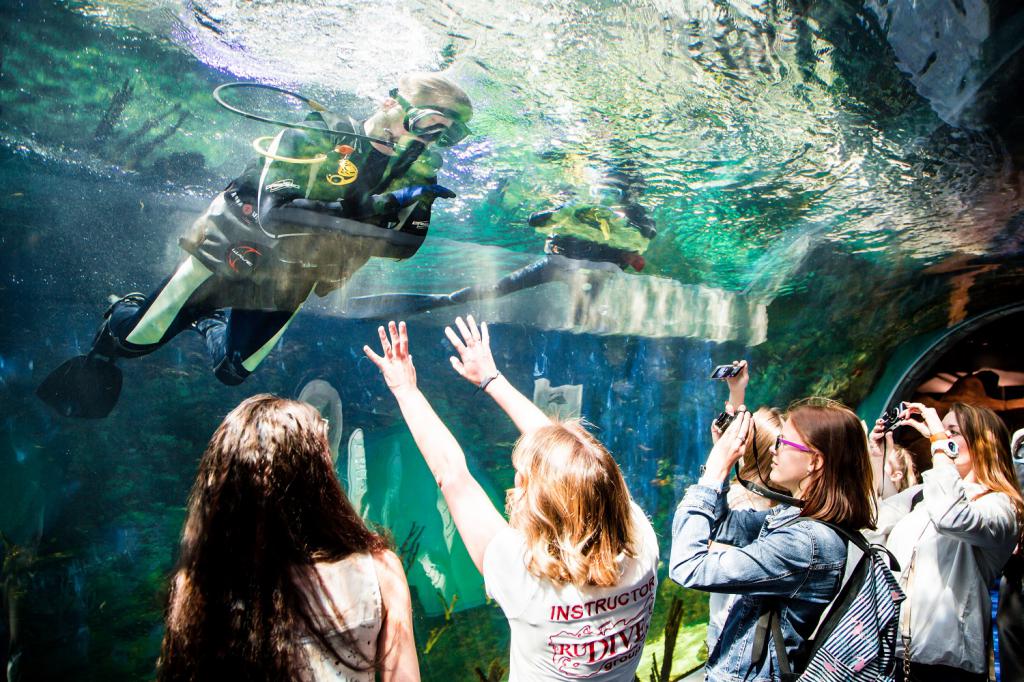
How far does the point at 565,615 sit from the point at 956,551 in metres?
2.84

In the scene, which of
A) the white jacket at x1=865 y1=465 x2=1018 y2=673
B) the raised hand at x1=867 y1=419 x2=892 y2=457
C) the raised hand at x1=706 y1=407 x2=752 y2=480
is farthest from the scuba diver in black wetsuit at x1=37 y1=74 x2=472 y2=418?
the raised hand at x1=867 y1=419 x2=892 y2=457

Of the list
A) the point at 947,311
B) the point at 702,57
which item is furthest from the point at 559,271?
the point at 947,311

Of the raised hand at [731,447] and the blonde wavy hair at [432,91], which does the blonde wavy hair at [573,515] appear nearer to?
the raised hand at [731,447]

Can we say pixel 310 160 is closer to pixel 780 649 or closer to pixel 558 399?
pixel 780 649

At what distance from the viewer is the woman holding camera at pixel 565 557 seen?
159 cm

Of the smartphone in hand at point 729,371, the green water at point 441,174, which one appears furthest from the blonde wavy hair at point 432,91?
the smartphone in hand at point 729,371

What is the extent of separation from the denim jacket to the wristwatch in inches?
56.9

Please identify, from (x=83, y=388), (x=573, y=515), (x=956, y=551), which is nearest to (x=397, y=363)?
(x=573, y=515)

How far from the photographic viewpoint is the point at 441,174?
4.70 meters

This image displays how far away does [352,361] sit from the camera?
17.2 feet

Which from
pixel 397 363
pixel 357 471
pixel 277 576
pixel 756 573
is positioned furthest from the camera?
pixel 357 471

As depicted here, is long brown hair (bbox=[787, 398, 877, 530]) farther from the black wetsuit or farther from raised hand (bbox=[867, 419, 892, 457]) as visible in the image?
the black wetsuit

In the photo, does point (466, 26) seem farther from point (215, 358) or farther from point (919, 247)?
point (919, 247)

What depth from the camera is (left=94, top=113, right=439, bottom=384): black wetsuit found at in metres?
3.62
